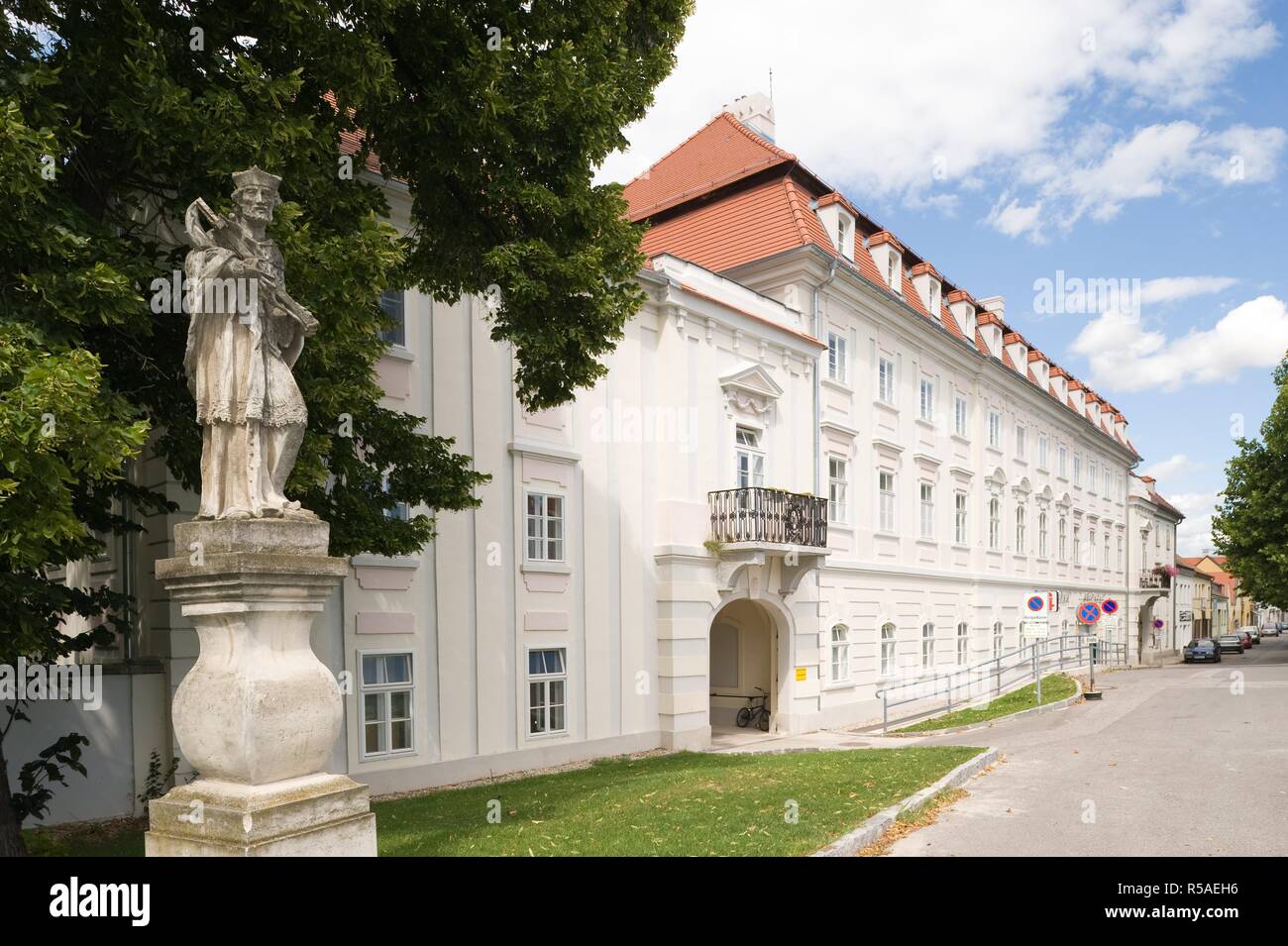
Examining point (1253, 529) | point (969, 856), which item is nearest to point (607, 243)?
point (969, 856)

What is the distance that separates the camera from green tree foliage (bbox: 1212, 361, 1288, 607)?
38500 millimetres

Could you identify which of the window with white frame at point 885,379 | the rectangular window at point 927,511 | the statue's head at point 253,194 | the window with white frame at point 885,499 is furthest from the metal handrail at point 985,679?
the statue's head at point 253,194

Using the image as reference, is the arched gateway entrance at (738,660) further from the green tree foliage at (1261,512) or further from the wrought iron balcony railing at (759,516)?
the green tree foliage at (1261,512)

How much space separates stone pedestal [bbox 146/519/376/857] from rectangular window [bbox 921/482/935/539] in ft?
76.5

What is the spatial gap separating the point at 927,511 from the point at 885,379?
14.9 ft

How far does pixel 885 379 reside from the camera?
24719mm

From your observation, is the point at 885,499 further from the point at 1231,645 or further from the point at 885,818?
the point at 1231,645

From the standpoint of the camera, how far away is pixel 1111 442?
46906 mm

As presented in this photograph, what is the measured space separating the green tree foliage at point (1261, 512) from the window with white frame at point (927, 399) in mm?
19456

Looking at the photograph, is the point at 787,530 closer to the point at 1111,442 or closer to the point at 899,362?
the point at 899,362

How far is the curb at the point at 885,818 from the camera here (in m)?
7.49

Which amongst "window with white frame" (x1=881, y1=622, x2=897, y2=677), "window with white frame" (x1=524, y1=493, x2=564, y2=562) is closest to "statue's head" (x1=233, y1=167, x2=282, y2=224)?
"window with white frame" (x1=524, y1=493, x2=564, y2=562)

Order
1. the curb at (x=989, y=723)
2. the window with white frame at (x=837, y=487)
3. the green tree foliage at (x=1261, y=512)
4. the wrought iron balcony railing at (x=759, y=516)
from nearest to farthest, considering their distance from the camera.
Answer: the wrought iron balcony railing at (x=759, y=516) → the curb at (x=989, y=723) → the window with white frame at (x=837, y=487) → the green tree foliage at (x=1261, y=512)

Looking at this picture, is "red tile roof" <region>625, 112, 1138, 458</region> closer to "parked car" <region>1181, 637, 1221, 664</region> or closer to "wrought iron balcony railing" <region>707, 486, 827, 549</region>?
"wrought iron balcony railing" <region>707, 486, 827, 549</region>
